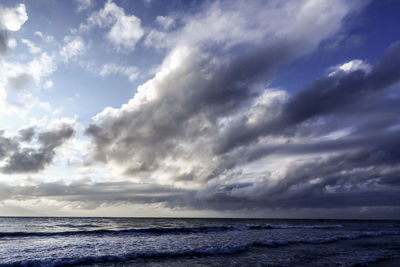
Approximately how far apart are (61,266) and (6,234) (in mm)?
26482

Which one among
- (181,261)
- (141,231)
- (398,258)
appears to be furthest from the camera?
(141,231)

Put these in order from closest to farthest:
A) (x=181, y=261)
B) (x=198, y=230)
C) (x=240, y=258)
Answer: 1. (x=181, y=261)
2. (x=240, y=258)
3. (x=198, y=230)

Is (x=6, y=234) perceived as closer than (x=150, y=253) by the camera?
No

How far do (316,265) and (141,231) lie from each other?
31.9 m

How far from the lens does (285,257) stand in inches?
734

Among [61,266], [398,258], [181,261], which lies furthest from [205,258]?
[398,258]

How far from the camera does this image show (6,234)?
3416 cm

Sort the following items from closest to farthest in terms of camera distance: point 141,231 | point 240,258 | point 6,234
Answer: point 240,258 → point 6,234 → point 141,231

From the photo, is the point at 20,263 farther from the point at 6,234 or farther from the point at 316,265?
the point at 6,234

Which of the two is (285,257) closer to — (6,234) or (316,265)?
(316,265)

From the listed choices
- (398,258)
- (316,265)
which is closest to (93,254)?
(316,265)

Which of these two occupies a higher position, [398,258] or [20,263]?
[20,263]

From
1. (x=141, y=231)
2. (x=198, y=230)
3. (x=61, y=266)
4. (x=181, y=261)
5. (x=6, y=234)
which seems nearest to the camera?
(x=61, y=266)

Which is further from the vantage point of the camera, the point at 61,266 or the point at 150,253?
the point at 150,253
